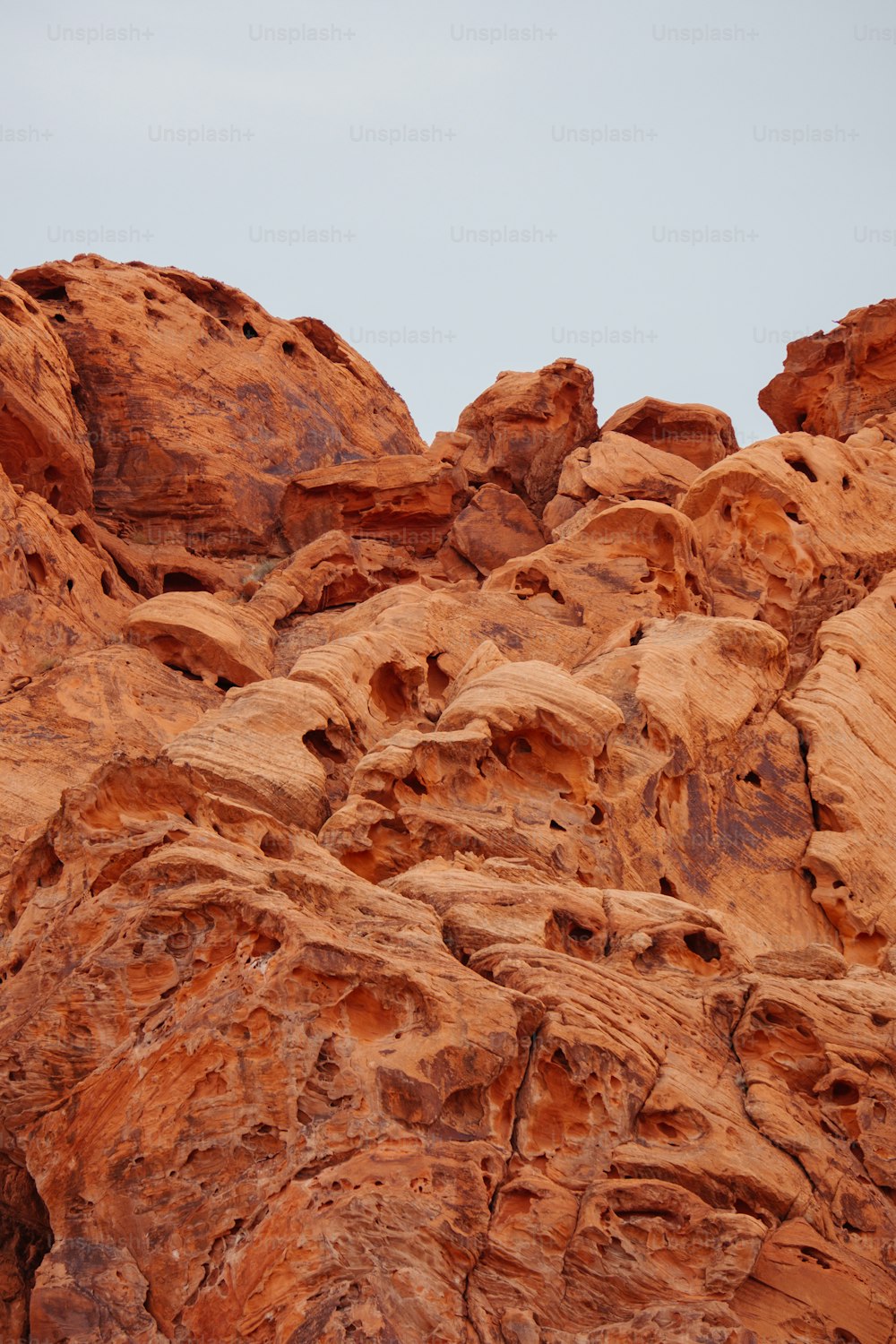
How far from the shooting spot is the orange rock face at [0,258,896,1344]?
35.1 feet

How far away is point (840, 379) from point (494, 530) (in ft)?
35.3

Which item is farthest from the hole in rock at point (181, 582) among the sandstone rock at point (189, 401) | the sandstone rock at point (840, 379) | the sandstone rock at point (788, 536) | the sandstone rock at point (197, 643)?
the sandstone rock at point (840, 379)

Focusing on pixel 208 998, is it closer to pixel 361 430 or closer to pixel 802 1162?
pixel 802 1162

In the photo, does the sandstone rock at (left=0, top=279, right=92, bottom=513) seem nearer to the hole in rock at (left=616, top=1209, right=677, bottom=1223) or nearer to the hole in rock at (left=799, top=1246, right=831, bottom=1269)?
the hole in rock at (left=616, top=1209, right=677, bottom=1223)

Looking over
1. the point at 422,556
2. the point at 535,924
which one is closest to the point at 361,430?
the point at 422,556

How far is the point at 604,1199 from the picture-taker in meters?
10.9

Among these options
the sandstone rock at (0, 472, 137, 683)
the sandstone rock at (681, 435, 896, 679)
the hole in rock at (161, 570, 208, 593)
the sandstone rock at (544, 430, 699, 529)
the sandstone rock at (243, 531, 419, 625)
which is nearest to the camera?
the sandstone rock at (0, 472, 137, 683)

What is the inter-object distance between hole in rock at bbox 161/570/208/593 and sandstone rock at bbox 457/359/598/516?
9180 millimetres

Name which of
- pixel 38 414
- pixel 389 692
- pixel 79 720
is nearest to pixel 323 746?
pixel 389 692

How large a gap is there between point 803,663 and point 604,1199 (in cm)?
1487

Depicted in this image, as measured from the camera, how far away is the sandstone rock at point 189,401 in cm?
3203

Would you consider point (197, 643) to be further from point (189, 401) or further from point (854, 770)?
point (189, 401)

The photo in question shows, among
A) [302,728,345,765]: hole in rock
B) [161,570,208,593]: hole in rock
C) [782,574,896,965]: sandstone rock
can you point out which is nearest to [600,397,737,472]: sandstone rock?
[161,570,208,593]: hole in rock

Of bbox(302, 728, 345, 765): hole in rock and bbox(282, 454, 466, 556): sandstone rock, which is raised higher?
bbox(302, 728, 345, 765): hole in rock
